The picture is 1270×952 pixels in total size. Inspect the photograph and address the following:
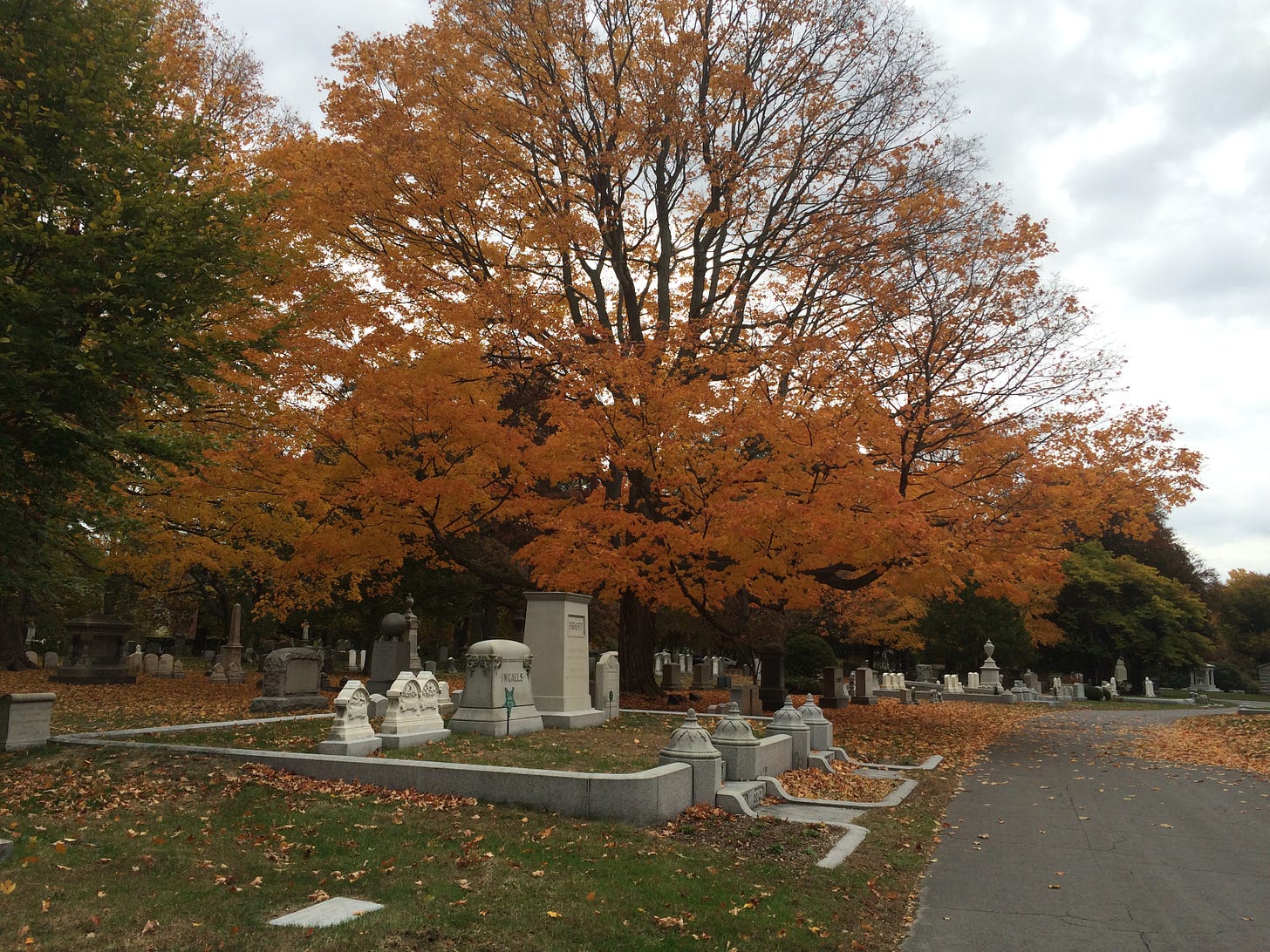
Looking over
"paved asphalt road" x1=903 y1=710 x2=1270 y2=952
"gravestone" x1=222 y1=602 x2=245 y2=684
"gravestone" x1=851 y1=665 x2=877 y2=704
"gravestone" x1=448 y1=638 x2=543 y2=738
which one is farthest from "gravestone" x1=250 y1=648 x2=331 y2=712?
"gravestone" x1=851 y1=665 x2=877 y2=704

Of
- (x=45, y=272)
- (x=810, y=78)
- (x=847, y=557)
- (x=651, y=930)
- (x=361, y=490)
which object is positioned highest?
(x=810, y=78)

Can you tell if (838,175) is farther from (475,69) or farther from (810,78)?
(475,69)

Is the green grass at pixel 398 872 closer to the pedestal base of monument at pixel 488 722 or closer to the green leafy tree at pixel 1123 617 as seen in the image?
the pedestal base of monument at pixel 488 722

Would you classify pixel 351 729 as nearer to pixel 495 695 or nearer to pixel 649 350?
pixel 495 695

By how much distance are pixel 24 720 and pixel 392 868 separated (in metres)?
6.98

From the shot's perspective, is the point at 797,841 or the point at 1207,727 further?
the point at 1207,727

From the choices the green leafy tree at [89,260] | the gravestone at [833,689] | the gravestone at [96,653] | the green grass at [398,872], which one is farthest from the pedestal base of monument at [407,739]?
the gravestone at [833,689]

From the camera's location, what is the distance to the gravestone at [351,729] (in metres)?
10.2

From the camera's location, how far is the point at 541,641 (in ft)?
49.0

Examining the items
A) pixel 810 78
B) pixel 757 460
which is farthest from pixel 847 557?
pixel 810 78

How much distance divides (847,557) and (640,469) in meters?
4.57

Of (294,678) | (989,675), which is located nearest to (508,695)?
(294,678)

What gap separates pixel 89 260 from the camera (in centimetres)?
866

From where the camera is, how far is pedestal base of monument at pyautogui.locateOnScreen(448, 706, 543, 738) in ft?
41.5
